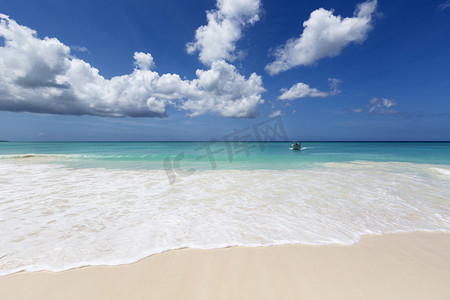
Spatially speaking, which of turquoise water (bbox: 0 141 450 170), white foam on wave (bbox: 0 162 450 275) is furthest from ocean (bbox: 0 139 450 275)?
turquoise water (bbox: 0 141 450 170)

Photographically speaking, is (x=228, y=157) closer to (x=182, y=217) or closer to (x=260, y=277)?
(x=182, y=217)

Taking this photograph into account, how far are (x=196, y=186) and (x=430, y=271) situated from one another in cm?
713

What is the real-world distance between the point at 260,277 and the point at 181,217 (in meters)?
2.77

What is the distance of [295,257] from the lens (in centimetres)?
321

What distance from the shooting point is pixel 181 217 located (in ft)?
16.2

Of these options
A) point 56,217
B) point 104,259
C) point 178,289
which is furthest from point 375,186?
point 56,217

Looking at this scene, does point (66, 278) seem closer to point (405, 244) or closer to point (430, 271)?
point (430, 271)

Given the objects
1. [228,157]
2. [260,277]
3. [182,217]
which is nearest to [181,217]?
[182,217]

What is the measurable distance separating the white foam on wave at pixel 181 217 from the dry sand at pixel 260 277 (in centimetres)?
28

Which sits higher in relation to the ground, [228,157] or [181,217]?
[181,217]

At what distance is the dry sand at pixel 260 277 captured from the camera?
2.43 metres

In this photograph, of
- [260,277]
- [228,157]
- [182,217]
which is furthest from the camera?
[228,157]

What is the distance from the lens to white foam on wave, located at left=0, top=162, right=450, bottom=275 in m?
3.43

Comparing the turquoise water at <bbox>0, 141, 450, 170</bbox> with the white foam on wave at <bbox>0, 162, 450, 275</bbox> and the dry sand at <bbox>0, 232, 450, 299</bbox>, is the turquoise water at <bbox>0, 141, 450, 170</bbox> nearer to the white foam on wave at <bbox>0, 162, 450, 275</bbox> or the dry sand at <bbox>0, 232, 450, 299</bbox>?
the white foam on wave at <bbox>0, 162, 450, 275</bbox>
